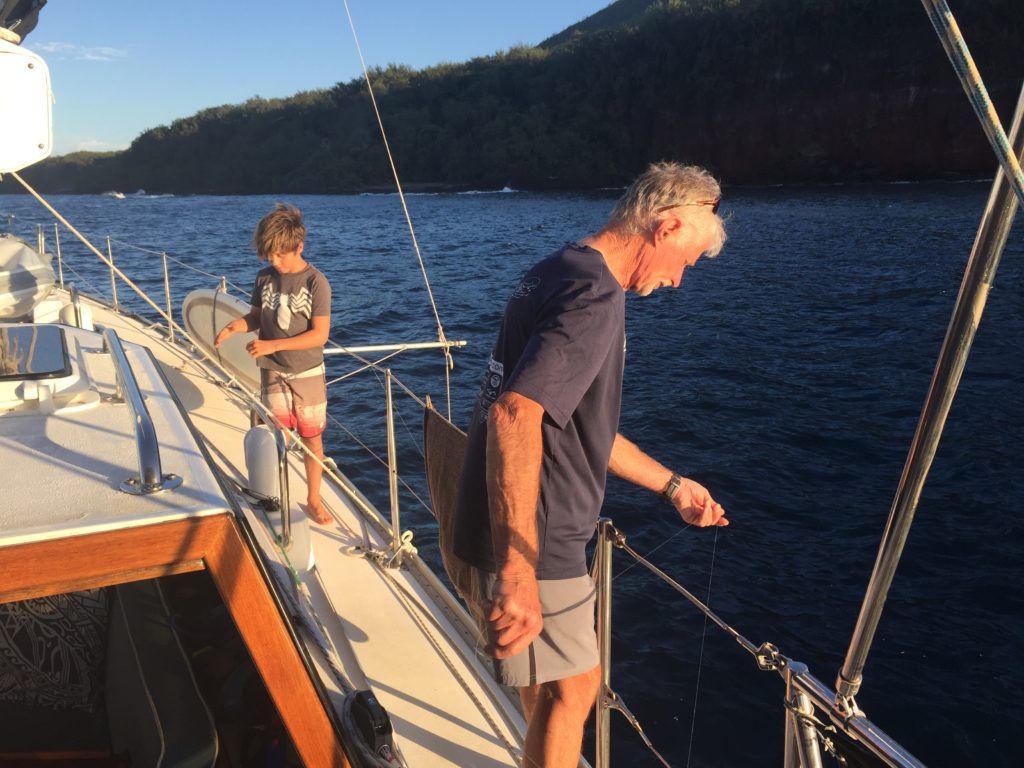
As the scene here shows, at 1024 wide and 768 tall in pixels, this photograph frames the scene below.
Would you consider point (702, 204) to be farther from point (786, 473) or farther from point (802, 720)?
point (786, 473)

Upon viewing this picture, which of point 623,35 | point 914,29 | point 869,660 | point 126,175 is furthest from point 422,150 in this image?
point 869,660

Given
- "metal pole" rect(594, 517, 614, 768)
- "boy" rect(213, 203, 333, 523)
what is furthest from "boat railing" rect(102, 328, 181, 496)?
"boy" rect(213, 203, 333, 523)

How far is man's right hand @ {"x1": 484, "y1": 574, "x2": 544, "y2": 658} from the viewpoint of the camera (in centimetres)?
129

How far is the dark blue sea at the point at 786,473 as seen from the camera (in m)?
4.27

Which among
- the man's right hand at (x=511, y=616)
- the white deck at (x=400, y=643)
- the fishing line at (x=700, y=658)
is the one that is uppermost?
the man's right hand at (x=511, y=616)

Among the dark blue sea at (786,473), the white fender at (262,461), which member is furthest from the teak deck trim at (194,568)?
the dark blue sea at (786,473)

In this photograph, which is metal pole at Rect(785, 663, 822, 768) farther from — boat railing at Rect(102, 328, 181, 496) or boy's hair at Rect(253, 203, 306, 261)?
boy's hair at Rect(253, 203, 306, 261)

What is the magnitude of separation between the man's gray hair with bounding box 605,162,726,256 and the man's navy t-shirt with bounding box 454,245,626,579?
130 mm

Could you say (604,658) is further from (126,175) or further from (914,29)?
(126,175)

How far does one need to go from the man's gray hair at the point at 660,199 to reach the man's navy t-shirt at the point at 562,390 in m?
0.13

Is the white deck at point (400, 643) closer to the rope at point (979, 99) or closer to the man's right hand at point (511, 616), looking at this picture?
the man's right hand at point (511, 616)

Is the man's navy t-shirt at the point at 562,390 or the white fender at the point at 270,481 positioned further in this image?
the white fender at the point at 270,481

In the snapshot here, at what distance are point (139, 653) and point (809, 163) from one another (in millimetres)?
52749

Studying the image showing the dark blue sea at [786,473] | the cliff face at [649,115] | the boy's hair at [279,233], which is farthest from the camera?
the cliff face at [649,115]
